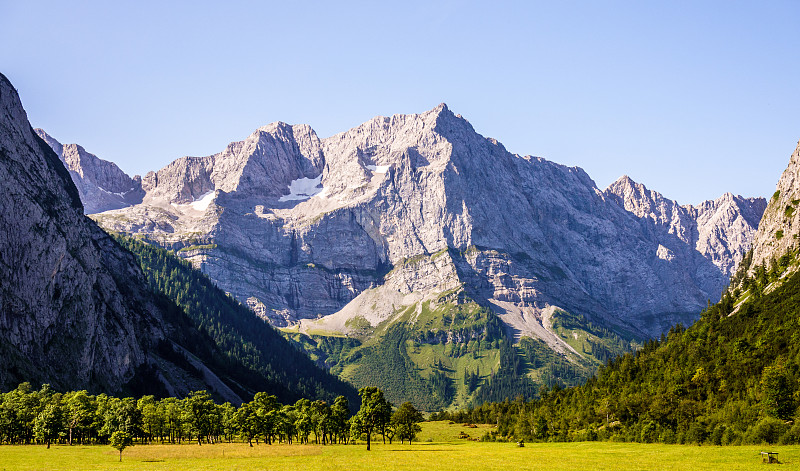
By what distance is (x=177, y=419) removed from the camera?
16775 centimetres

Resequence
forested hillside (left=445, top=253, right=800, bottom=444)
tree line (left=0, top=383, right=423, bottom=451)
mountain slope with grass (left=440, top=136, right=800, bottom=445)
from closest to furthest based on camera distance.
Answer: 1. mountain slope with grass (left=440, top=136, right=800, bottom=445)
2. forested hillside (left=445, top=253, right=800, bottom=444)
3. tree line (left=0, top=383, right=423, bottom=451)

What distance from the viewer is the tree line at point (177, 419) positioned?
458 feet

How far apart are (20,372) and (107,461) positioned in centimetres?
11910

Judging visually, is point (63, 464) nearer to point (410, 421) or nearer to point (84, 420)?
point (84, 420)

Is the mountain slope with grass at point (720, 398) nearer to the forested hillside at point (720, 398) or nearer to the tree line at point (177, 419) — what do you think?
the forested hillside at point (720, 398)

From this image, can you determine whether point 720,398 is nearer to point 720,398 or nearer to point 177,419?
point 720,398

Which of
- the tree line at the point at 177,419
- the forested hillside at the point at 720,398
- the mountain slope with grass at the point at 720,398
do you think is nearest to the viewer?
the mountain slope with grass at the point at 720,398

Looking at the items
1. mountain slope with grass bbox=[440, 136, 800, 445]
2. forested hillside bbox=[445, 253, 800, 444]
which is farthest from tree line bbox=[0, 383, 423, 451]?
mountain slope with grass bbox=[440, 136, 800, 445]

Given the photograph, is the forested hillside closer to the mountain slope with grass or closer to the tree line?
the mountain slope with grass

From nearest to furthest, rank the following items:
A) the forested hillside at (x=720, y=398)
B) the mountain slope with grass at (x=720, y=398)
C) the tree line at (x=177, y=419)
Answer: the mountain slope with grass at (x=720, y=398), the forested hillside at (x=720, y=398), the tree line at (x=177, y=419)

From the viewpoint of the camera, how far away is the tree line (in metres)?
140

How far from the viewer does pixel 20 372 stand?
7682 inches

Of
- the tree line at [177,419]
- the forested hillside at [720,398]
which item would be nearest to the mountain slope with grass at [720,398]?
the forested hillside at [720,398]

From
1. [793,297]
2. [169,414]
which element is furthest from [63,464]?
[793,297]
